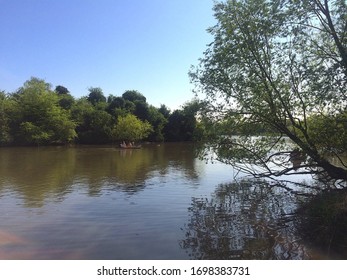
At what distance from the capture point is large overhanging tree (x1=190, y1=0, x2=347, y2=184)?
11336 millimetres

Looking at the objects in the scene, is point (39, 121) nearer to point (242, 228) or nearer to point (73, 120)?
point (73, 120)

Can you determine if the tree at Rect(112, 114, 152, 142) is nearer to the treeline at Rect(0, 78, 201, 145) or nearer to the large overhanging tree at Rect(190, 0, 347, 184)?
the treeline at Rect(0, 78, 201, 145)

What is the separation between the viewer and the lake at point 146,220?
830cm

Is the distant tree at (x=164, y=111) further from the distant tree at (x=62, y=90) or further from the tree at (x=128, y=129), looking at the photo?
the distant tree at (x=62, y=90)

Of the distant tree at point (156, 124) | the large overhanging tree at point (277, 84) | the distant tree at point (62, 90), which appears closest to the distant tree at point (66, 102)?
the distant tree at point (156, 124)

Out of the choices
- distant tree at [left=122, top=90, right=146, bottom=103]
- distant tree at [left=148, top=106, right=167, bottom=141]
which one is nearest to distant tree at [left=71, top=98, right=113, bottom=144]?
distant tree at [left=148, top=106, right=167, bottom=141]

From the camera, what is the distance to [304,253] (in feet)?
26.2

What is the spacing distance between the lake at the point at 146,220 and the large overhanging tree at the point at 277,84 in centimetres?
233

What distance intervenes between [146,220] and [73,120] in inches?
2284

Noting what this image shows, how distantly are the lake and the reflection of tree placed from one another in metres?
0.02

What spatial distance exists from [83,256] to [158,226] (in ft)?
9.98

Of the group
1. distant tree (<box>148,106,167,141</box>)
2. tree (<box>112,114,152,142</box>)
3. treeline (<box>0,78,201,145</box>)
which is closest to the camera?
treeline (<box>0,78,201,145</box>)

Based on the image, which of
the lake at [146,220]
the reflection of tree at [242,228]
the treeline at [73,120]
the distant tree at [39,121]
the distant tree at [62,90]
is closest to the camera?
the reflection of tree at [242,228]

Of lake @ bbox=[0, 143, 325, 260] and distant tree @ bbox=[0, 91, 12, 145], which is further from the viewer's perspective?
distant tree @ bbox=[0, 91, 12, 145]
